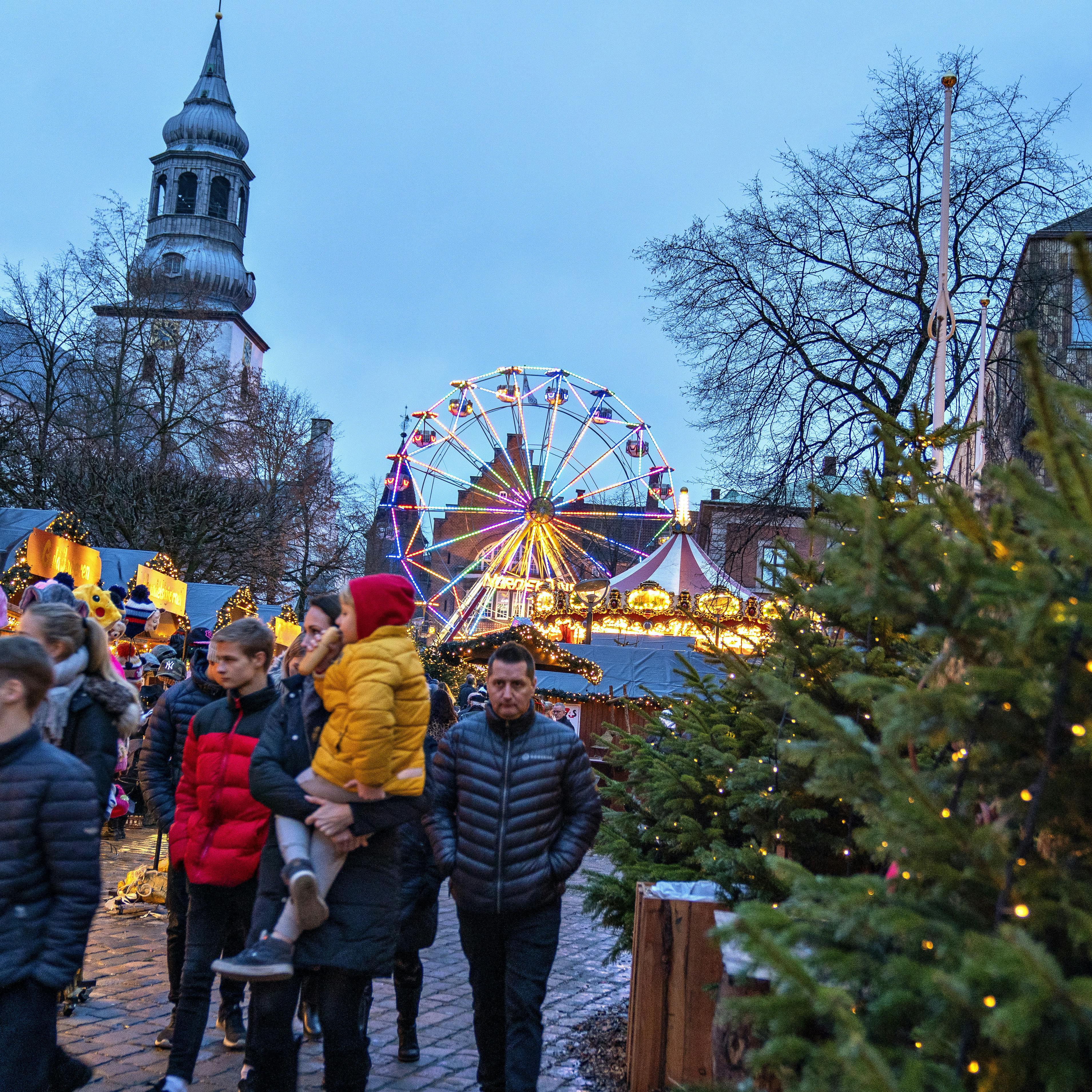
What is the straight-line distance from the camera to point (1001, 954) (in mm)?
1781

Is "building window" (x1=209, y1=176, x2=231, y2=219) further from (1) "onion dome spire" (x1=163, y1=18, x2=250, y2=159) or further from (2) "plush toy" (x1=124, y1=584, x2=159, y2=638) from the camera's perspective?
(2) "plush toy" (x1=124, y1=584, x2=159, y2=638)

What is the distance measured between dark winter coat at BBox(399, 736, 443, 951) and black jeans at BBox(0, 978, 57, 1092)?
7.88 feet

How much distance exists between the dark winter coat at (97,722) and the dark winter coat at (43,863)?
120 cm

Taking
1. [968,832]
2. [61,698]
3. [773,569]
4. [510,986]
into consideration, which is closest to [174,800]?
[61,698]

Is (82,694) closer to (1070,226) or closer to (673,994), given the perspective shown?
(673,994)

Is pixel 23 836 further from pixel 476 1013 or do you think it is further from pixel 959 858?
pixel 959 858

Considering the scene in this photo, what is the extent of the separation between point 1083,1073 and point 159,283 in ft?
110

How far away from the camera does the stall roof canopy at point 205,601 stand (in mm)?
20703

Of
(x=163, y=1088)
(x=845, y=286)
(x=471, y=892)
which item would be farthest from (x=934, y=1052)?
(x=845, y=286)

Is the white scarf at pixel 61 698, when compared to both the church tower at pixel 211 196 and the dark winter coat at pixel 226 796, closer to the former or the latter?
the dark winter coat at pixel 226 796

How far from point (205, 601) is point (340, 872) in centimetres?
1859

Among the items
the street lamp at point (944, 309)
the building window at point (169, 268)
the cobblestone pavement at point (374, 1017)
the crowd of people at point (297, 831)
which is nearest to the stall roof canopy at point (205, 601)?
the cobblestone pavement at point (374, 1017)

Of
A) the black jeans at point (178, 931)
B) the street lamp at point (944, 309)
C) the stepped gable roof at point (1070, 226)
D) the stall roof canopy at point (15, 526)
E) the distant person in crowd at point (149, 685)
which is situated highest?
the stepped gable roof at point (1070, 226)

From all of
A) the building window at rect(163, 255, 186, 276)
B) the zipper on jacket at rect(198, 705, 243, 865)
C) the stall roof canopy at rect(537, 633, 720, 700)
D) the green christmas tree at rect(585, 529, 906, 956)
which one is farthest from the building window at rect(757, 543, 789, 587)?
the building window at rect(163, 255, 186, 276)
